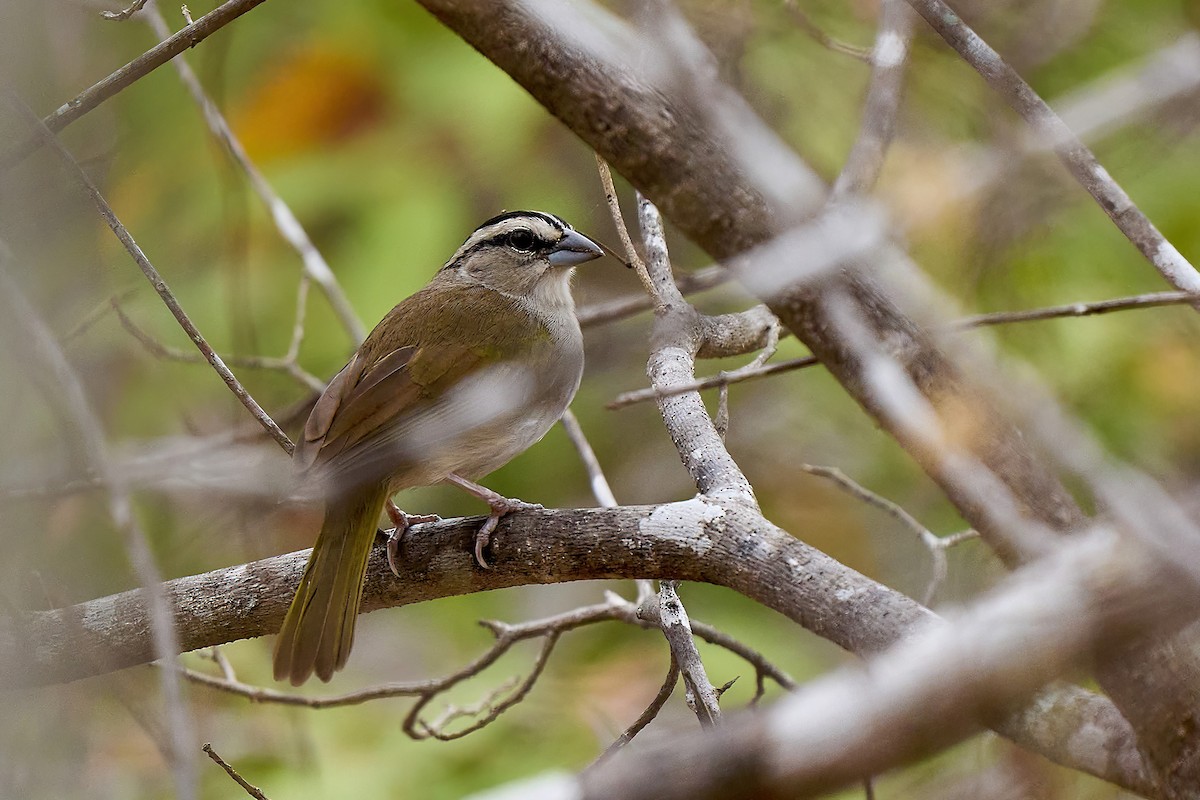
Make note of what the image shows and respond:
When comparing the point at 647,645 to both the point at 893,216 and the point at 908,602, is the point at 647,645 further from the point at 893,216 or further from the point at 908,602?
the point at 893,216

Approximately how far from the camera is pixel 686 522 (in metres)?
2.55

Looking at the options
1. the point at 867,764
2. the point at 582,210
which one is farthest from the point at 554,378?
the point at 867,764

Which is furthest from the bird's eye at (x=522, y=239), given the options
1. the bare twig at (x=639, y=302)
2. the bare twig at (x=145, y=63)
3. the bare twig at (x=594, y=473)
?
the bare twig at (x=145, y=63)

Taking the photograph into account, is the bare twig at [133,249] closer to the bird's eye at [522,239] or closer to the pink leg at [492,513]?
the pink leg at [492,513]

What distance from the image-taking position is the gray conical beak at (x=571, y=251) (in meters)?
4.23

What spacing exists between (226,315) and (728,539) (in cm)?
354

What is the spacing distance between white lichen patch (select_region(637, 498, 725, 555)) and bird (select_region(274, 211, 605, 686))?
515 millimetres

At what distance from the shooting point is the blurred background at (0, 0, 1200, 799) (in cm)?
295

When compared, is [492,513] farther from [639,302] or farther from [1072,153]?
[1072,153]

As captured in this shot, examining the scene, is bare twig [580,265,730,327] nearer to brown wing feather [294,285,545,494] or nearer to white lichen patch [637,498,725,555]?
brown wing feather [294,285,545,494]

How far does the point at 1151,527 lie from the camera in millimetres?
972

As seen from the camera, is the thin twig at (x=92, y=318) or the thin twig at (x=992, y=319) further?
the thin twig at (x=92, y=318)

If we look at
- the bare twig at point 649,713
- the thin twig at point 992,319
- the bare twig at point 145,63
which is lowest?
the bare twig at point 649,713

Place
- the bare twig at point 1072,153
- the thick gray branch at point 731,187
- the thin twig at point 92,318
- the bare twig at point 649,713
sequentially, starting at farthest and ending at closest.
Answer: the thin twig at point 92,318 → the bare twig at point 649,713 → the bare twig at point 1072,153 → the thick gray branch at point 731,187
